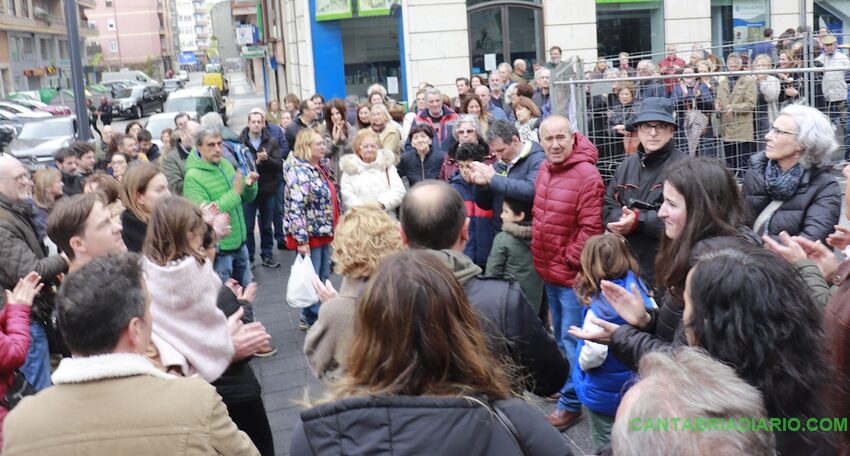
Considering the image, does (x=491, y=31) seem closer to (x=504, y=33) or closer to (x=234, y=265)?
(x=504, y=33)

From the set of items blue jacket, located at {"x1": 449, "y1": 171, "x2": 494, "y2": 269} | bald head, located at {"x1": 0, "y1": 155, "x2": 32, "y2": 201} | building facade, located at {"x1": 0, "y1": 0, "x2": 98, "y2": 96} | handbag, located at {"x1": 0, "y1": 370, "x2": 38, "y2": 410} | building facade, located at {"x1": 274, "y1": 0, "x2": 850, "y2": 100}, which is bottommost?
handbag, located at {"x1": 0, "y1": 370, "x2": 38, "y2": 410}

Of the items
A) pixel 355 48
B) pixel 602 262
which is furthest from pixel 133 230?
pixel 355 48

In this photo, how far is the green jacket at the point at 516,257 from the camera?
581 centimetres

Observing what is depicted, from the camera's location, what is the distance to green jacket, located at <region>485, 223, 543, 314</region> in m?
5.81

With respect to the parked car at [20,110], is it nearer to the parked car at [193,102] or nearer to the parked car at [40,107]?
the parked car at [40,107]

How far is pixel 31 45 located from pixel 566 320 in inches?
2533

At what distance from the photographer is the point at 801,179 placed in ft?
15.0

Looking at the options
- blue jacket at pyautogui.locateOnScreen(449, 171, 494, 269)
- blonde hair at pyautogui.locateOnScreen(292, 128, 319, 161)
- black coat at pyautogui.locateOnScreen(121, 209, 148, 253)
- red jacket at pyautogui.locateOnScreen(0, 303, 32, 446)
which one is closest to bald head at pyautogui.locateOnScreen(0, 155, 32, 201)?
black coat at pyautogui.locateOnScreen(121, 209, 148, 253)

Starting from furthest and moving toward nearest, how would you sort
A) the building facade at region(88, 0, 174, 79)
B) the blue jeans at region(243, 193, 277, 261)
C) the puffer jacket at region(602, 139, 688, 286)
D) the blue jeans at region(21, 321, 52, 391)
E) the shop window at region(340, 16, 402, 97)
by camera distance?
1. the building facade at region(88, 0, 174, 79)
2. the shop window at region(340, 16, 402, 97)
3. the blue jeans at region(243, 193, 277, 261)
4. the puffer jacket at region(602, 139, 688, 286)
5. the blue jeans at region(21, 321, 52, 391)

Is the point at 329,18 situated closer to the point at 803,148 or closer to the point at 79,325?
the point at 803,148

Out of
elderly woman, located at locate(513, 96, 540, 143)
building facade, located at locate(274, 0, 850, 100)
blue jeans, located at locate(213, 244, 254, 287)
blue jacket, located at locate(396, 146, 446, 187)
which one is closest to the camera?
blue jeans, located at locate(213, 244, 254, 287)

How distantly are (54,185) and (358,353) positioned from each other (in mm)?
5231

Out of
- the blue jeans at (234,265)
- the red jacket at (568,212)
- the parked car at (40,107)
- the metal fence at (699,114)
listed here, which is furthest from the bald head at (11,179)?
the parked car at (40,107)

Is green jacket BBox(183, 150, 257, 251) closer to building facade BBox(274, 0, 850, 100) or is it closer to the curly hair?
the curly hair
